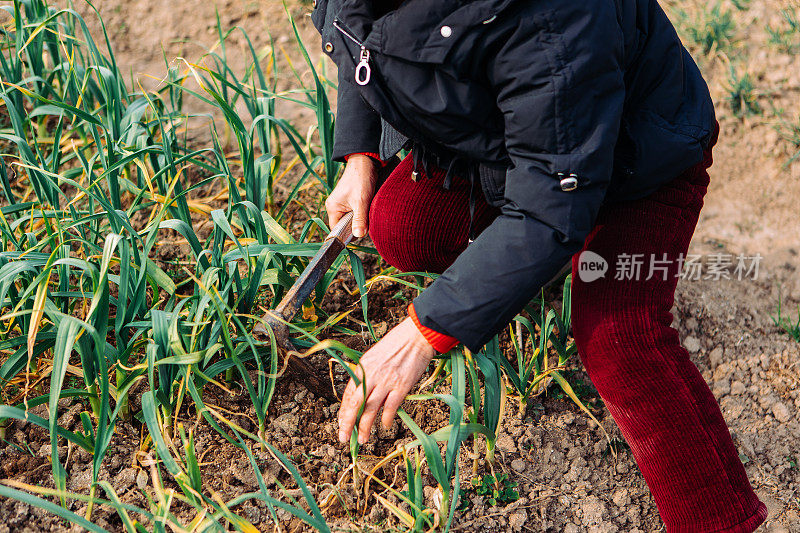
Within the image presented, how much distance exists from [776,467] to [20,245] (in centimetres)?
169

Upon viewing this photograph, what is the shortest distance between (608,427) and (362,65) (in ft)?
3.13

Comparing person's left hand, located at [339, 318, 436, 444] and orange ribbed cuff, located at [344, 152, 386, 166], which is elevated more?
orange ribbed cuff, located at [344, 152, 386, 166]

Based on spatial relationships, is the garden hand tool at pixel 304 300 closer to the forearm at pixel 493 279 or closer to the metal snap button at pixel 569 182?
the forearm at pixel 493 279

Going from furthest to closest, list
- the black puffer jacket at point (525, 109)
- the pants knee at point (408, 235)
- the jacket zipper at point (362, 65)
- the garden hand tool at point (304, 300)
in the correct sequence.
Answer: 1. the pants knee at point (408, 235)
2. the garden hand tool at point (304, 300)
3. the jacket zipper at point (362, 65)
4. the black puffer jacket at point (525, 109)

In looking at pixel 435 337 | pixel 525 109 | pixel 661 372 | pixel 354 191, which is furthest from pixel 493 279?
pixel 354 191

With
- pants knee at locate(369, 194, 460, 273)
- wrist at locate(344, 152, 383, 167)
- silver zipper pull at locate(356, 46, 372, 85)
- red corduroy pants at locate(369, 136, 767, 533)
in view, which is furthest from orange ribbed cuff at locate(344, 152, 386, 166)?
silver zipper pull at locate(356, 46, 372, 85)

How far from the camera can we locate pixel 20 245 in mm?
1427

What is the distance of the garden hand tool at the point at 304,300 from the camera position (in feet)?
4.38

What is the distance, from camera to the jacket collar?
104cm

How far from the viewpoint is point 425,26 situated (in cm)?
109

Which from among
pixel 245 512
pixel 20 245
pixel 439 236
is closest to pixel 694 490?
pixel 439 236

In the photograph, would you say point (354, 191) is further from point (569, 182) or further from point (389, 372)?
point (569, 182)

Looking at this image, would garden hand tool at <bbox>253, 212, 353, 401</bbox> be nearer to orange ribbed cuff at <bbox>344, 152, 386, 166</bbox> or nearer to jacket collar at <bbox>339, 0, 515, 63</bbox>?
orange ribbed cuff at <bbox>344, 152, 386, 166</bbox>

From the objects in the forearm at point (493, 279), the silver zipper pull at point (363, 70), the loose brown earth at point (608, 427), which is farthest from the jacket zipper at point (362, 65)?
the loose brown earth at point (608, 427)
